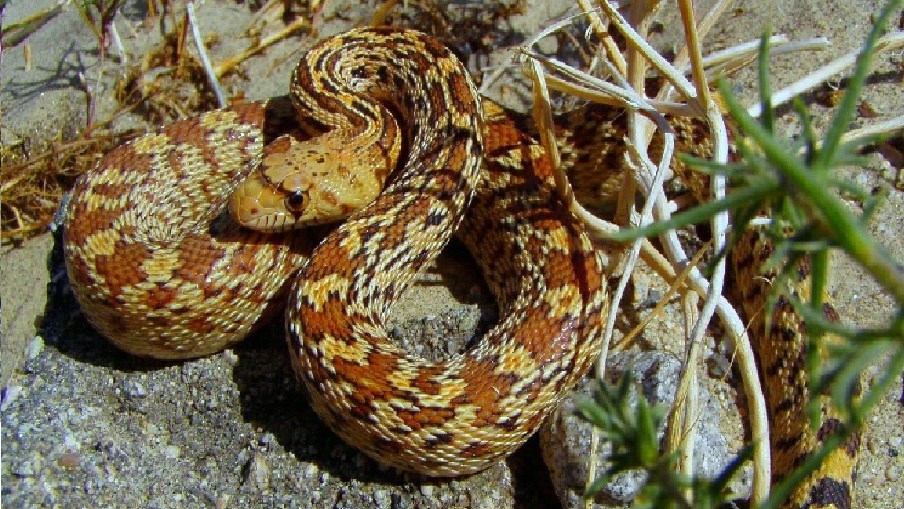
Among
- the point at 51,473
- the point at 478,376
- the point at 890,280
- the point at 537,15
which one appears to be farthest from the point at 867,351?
the point at 537,15

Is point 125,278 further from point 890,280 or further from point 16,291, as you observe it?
point 890,280

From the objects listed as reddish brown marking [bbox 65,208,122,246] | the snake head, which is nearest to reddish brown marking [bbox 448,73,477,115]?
the snake head

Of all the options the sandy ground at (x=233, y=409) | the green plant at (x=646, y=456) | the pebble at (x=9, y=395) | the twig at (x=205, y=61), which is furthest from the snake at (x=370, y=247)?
the green plant at (x=646, y=456)

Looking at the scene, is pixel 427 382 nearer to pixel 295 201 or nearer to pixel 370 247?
pixel 370 247

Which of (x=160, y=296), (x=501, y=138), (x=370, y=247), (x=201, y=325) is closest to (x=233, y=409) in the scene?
(x=201, y=325)

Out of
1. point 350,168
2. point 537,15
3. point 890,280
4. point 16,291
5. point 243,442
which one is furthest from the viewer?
point 537,15

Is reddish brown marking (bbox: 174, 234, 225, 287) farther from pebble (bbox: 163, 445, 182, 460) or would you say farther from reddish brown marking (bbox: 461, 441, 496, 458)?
reddish brown marking (bbox: 461, 441, 496, 458)
